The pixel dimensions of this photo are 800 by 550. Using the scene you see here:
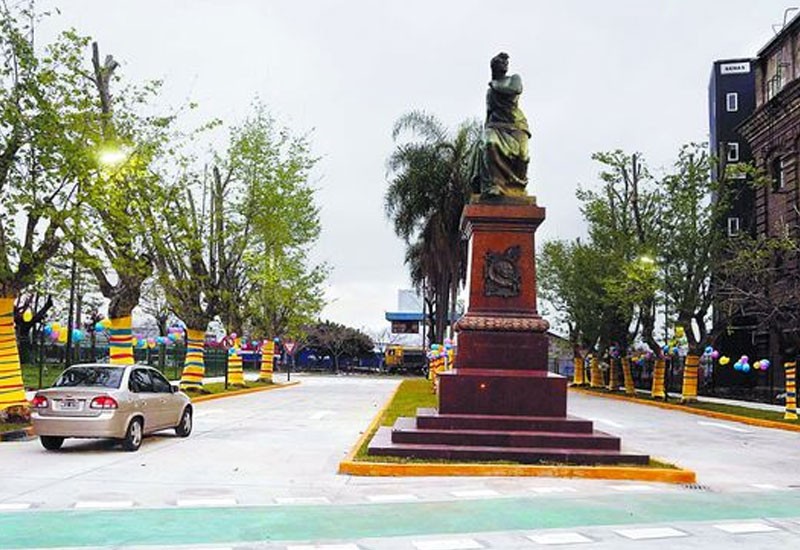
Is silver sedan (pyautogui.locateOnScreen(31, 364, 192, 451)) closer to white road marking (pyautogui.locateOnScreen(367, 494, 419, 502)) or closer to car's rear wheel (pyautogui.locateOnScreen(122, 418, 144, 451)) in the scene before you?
car's rear wheel (pyautogui.locateOnScreen(122, 418, 144, 451))

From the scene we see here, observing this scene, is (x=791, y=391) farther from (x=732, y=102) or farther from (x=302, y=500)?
(x=732, y=102)

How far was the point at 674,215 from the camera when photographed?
113 ft

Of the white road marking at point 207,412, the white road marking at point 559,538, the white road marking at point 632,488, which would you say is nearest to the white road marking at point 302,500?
the white road marking at point 559,538

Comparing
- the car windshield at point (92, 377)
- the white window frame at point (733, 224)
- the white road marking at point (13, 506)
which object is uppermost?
the white window frame at point (733, 224)

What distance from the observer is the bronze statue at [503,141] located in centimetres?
1503

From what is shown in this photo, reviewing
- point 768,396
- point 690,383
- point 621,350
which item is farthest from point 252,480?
point 621,350

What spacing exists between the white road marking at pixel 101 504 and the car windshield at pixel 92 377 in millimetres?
4975

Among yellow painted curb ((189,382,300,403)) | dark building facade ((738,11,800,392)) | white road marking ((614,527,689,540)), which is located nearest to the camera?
white road marking ((614,527,689,540))

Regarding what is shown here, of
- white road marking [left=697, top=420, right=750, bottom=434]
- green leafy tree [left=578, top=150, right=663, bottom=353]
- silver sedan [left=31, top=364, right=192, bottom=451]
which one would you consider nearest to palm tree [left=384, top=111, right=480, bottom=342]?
green leafy tree [left=578, top=150, right=663, bottom=353]

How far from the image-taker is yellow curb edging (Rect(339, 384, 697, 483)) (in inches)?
450

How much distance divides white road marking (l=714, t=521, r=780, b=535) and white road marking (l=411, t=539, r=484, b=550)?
2.52 meters

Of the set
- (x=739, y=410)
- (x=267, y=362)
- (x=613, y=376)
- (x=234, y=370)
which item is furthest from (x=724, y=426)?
Result: (x=267, y=362)

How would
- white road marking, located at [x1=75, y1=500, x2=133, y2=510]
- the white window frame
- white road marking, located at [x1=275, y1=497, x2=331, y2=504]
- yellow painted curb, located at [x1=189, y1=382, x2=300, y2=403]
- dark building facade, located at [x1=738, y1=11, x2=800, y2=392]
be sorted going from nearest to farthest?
white road marking, located at [x1=75, y1=500, x2=133, y2=510] < white road marking, located at [x1=275, y1=497, x2=331, y2=504] < yellow painted curb, located at [x1=189, y1=382, x2=300, y2=403] < dark building facade, located at [x1=738, y1=11, x2=800, y2=392] < the white window frame

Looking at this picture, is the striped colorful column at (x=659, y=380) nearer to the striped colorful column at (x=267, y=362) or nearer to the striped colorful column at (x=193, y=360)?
the striped colorful column at (x=193, y=360)
